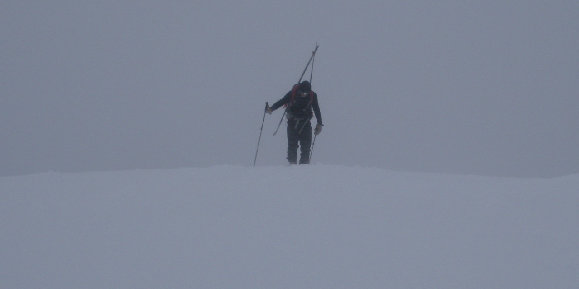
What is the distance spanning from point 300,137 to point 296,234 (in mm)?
4234

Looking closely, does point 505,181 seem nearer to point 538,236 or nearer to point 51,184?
point 538,236

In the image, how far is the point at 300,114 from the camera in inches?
355

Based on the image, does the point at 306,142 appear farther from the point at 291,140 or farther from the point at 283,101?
the point at 283,101

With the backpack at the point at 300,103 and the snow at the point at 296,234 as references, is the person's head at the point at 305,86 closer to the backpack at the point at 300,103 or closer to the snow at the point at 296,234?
the backpack at the point at 300,103

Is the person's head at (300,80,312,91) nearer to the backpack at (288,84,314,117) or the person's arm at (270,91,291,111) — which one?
the backpack at (288,84,314,117)

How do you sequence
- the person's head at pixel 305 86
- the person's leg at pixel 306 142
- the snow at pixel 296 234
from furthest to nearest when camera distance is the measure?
the person's leg at pixel 306 142 < the person's head at pixel 305 86 < the snow at pixel 296 234

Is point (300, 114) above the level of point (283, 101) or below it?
below

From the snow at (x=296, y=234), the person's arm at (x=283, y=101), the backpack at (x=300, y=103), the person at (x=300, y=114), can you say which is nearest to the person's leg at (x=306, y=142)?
the person at (x=300, y=114)

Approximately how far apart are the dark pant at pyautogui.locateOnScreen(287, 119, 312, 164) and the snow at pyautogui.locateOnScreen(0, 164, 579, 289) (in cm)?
251

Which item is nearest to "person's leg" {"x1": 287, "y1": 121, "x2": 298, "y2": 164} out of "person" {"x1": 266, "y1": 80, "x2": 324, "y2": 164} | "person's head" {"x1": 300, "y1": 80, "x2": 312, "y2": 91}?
"person" {"x1": 266, "y1": 80, "x2": 324, "y2": 164}

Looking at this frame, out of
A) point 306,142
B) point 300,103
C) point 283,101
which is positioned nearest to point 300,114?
point 300,103

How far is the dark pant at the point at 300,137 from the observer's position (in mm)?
9047

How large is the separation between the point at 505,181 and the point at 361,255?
2.68 metres

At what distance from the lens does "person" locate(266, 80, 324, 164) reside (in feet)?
29.5
